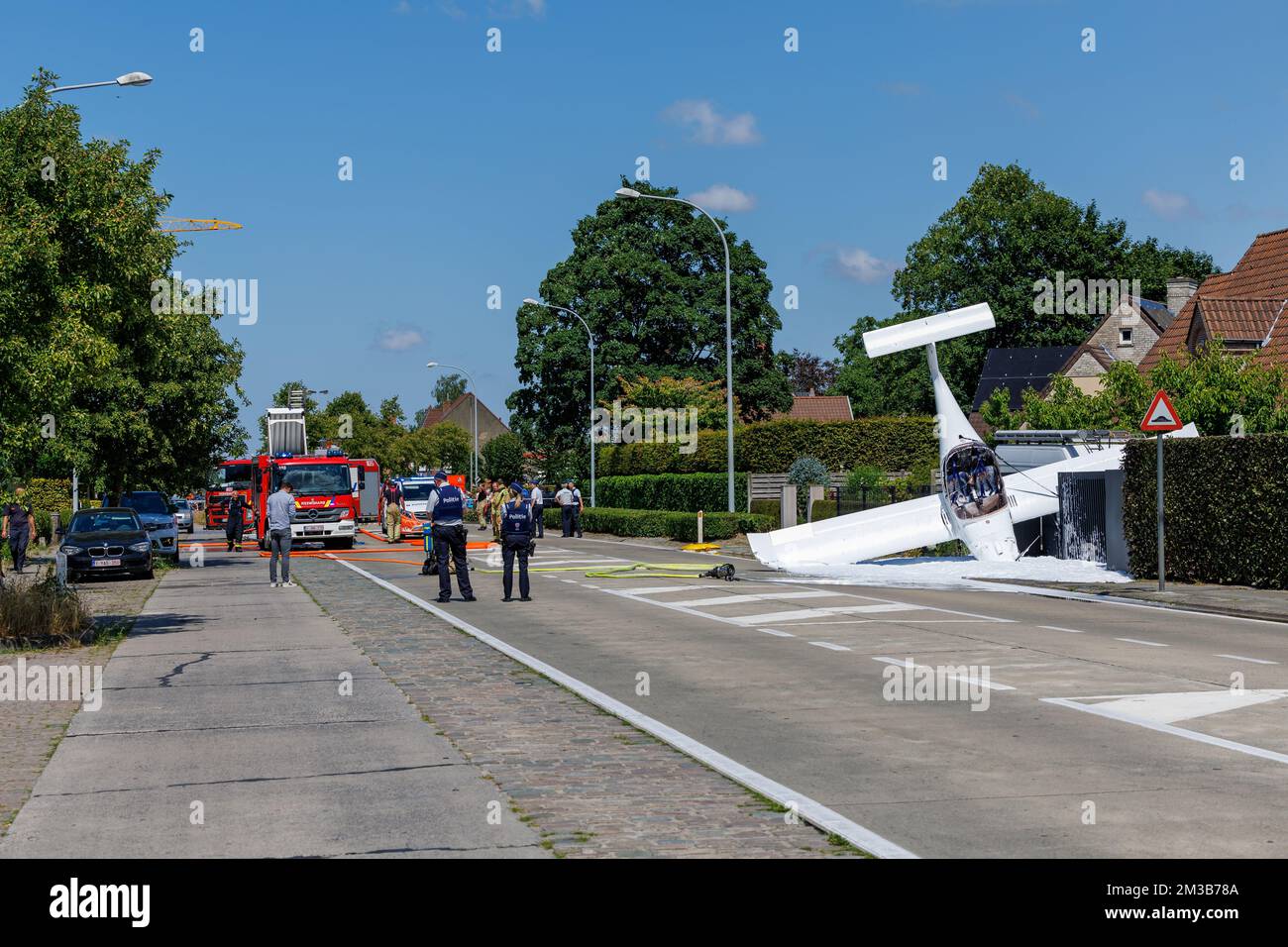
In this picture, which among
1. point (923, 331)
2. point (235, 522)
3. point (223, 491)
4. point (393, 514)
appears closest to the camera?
point (923, 331)

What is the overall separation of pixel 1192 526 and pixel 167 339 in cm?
1618

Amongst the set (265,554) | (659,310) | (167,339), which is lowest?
(265,554)

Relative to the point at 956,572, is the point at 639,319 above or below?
above

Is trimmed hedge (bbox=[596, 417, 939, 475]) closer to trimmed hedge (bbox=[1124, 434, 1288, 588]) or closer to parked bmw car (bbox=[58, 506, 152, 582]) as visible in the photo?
parked bmw car (bbox=[58, 506, 152, 582])

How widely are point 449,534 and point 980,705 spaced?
11.8 meters

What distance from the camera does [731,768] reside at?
27.8ft

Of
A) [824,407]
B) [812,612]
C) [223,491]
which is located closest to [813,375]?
[824,407]

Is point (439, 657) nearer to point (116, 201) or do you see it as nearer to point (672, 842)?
point (116, 201)

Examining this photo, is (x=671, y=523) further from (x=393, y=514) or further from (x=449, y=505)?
(x=449, y=505)

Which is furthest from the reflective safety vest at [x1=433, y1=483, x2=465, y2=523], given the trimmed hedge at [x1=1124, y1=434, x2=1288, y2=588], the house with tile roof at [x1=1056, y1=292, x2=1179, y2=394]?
the house with tile roof at [x1=1056, y1=292, x2=1179, y2=394]

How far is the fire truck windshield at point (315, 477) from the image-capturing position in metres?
43.5

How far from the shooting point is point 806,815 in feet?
23.5

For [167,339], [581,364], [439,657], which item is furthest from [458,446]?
[439,657]

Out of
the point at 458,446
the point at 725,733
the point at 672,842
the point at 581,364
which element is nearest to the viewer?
the point at 672,842
